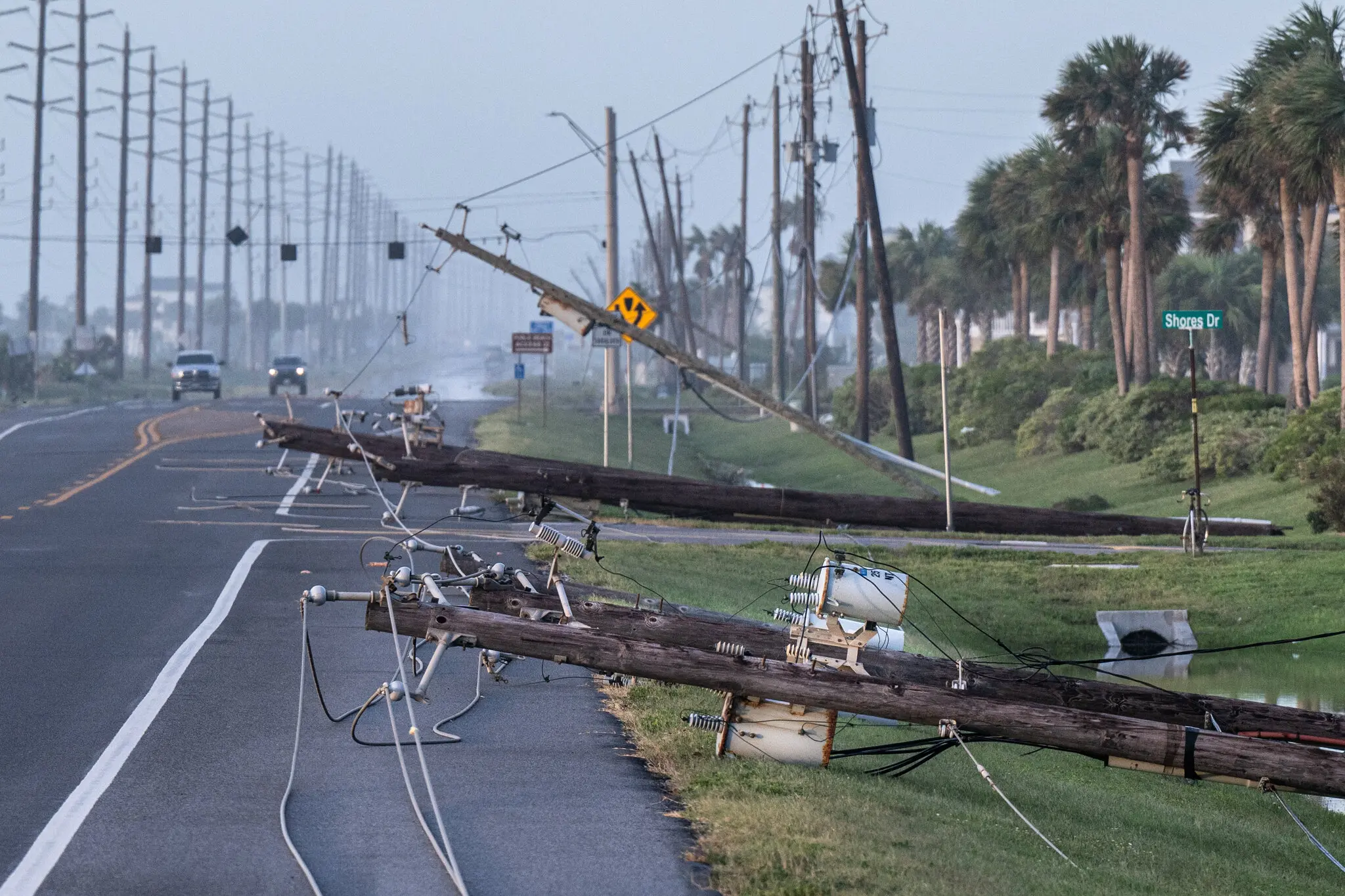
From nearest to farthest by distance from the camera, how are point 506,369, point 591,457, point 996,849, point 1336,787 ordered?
point 996,849
point 1336,787
point 591,457
point 506,369

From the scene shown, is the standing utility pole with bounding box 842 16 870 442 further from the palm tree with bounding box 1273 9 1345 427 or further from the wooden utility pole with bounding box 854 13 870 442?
the palm tree with bounding box 1273 9 1345 427

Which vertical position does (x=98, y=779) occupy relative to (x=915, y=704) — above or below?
below

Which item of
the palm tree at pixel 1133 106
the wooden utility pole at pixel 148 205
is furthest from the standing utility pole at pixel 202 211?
the palm tree at pixel 1133 106

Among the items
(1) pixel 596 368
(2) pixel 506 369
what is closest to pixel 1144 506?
(2) pixel 506 369

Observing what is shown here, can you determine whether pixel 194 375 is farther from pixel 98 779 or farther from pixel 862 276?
pixel 98 779

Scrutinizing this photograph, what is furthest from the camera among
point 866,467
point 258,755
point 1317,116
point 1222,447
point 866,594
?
point 866,467

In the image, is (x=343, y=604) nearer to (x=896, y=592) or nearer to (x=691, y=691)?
(x=691, y=691)

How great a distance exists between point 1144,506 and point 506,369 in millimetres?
106364

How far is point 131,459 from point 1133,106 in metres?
27.6

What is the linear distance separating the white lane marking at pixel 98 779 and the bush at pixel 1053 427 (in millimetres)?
34794

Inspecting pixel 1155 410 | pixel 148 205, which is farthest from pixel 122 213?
pixel 1155 410

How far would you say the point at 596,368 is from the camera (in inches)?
6639

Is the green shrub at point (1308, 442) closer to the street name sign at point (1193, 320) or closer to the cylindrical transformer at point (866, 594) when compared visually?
the street name sign at point (1193, 320)

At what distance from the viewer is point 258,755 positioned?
9.75 meters
